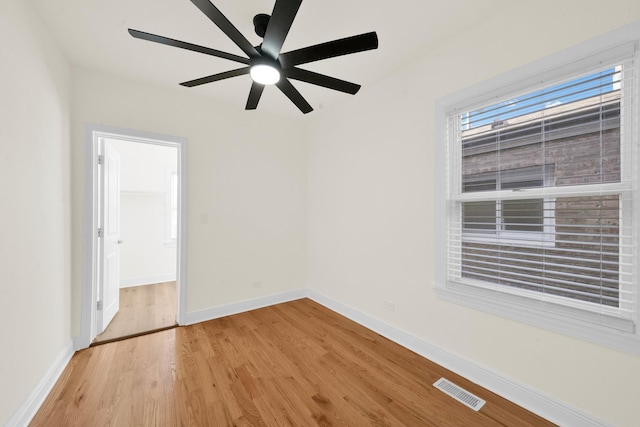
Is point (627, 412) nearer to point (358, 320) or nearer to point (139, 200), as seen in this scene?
point (358, 320)

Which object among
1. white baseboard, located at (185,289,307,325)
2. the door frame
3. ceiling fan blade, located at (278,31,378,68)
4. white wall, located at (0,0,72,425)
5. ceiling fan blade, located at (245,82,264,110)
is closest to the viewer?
ceiling fan blade, located at (278,31,378,68)

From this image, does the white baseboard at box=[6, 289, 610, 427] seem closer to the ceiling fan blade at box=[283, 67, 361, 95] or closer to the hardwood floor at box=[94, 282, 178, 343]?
the hardwood floor at box=[94, 282, 178, 343]

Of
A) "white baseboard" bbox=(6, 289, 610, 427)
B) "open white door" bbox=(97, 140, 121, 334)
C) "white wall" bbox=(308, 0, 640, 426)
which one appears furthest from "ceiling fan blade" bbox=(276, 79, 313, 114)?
"white baseboard" bbox=(6, 289, 610, 427)

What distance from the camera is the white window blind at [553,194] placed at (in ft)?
4.75

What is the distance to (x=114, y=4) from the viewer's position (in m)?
1.77

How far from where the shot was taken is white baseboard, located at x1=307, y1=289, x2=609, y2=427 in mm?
1566

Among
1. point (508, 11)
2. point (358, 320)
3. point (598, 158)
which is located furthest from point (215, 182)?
point (598, 158)

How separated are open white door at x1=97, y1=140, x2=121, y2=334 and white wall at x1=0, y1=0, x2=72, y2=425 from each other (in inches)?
17.2

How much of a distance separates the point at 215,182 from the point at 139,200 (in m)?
2.56

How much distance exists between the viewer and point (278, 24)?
1295mm

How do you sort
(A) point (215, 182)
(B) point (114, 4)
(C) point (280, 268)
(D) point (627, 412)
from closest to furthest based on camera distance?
(D) point (627, 412) → (B) point (114, 4) → (A) point (215, 182) → (C) point (280, 268)

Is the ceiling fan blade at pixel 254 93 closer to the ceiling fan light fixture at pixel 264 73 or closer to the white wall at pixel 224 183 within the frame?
the ceiling fan light fixture at pixel 264 73

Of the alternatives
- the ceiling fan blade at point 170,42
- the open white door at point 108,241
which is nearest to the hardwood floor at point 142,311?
the open white door at point 108,241

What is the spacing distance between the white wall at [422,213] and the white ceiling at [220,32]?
24 centimetres
